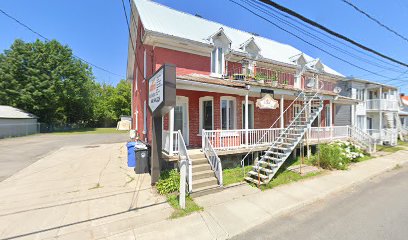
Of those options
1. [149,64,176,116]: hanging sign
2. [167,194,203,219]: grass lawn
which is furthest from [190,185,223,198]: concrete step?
[149,64,176,116]: hanging sign

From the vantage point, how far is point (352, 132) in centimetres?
1355

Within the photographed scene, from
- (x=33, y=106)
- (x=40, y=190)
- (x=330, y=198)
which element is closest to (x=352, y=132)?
(x=330, y=198)

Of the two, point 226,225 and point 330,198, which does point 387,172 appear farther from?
point 226,225

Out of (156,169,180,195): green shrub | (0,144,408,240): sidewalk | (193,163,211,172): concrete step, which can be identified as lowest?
(0,144,408,240): sidewalk

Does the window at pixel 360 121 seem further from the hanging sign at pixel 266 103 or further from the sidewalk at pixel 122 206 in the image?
the hanging sign at pixel 266 103

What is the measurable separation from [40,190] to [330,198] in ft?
31.5

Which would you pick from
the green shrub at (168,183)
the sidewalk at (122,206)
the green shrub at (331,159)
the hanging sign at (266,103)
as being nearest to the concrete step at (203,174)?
the green shrub at (168,183)

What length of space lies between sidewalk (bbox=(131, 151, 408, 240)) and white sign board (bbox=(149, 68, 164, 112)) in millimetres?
3236

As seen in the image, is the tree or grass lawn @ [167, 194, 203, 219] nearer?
grass lawn @ [167, 194, 203, 219]

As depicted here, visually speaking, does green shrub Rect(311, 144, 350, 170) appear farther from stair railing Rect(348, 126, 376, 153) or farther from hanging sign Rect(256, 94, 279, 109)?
stair railing Rect(348, 126, 376, 153)

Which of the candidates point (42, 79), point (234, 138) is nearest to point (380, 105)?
point (234, 138)

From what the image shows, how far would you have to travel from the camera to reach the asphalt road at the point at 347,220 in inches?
169

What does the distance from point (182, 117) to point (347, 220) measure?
7.67m

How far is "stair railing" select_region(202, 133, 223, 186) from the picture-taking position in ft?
22.2
